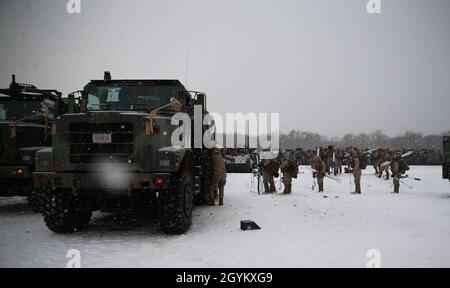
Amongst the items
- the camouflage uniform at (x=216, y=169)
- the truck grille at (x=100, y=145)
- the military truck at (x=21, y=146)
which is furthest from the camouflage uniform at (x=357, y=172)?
the military truck at (x=21, y=146)

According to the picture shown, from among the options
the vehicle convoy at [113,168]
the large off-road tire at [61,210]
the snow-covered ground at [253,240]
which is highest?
the vehicle convoy at [113,168]

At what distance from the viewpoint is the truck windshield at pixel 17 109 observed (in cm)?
891

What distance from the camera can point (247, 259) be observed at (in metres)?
4.69

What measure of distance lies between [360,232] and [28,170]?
282 inches

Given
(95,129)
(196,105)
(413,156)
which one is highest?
(196,105)

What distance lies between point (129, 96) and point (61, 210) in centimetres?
254

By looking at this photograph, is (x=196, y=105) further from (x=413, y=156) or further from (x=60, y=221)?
(x=413, y=156)

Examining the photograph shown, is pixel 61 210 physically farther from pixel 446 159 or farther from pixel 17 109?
pixel 446 159

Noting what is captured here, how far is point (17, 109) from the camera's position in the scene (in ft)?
29.5

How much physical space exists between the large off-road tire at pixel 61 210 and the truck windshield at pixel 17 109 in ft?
13.1

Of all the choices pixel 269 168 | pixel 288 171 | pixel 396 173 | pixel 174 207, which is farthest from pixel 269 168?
pixel 174 207

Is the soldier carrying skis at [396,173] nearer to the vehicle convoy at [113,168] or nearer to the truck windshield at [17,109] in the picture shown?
the vehicle convoy at [113,168]

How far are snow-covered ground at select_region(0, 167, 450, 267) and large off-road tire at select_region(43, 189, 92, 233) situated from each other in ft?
0.78

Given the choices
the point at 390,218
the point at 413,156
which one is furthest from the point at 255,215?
the point at 413,156
